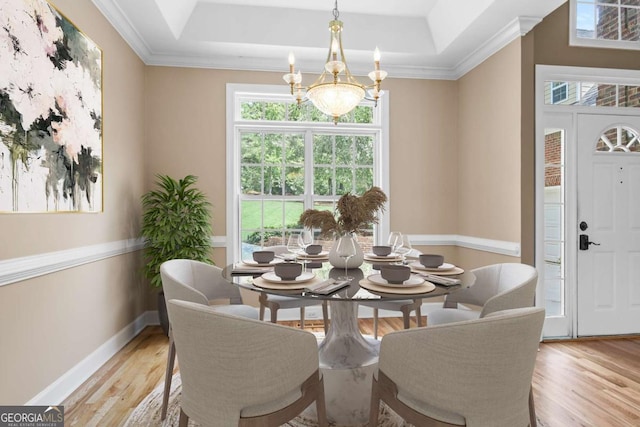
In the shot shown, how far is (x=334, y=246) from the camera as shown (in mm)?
2125

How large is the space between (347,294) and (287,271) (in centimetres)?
34

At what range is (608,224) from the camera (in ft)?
11.6

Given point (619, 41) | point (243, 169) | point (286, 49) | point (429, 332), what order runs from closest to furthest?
1. point (429, 332)
2. point (619, 41)
3. point (286, 49)
4. point (243, 169)

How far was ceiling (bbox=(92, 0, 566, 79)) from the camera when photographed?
10.9ft

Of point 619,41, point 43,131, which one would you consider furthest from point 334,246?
point 619,41

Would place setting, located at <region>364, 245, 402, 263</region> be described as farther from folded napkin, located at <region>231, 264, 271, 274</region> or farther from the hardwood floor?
the hardwood floor

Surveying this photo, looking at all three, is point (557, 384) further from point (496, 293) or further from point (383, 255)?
point (383, 255)

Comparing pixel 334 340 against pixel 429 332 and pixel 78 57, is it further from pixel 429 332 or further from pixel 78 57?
pixel 78 57

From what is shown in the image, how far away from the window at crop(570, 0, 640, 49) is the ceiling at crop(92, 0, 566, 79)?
2.35 ft

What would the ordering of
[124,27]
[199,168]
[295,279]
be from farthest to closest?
[199,168], [124,27], [295,279]

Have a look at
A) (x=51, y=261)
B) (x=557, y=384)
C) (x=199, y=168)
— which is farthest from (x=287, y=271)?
(x=199, y=168)

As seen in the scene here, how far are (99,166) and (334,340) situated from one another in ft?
6.99

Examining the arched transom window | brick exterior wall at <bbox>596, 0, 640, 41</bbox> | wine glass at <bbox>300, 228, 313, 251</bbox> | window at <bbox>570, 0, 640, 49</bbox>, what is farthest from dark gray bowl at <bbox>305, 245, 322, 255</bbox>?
brick exterior wall at <bbox>596, 0, 640, 41</bbox>

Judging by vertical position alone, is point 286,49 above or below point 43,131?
above
